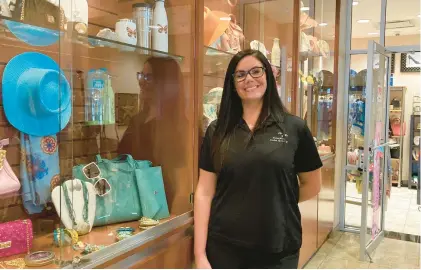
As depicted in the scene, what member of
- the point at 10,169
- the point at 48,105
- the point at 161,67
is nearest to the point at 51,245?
the point at 10,169

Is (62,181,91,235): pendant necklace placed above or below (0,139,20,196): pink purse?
below

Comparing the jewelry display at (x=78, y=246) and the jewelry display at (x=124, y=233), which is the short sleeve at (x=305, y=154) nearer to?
the jewelry display at (x=124, y=233)

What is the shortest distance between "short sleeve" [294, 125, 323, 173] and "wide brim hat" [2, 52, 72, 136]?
995mm

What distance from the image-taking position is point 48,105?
151cm

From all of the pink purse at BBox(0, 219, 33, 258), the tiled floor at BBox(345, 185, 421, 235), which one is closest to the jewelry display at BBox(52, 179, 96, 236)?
the pink purse at BBox(0, 219, 33, 258)

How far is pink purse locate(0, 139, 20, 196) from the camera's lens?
140 centimetres

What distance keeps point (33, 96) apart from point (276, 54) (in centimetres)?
198

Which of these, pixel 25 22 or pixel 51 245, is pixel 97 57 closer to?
pixel 25 22

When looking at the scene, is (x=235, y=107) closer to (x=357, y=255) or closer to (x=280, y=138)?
(x=280, y=138)

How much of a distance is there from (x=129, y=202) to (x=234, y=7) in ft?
5.53

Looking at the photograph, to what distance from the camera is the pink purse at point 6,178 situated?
1.40 meters

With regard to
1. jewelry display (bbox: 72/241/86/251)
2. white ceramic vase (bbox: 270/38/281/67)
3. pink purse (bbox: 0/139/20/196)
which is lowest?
jewelry display (bbox: 72/241/86/251)

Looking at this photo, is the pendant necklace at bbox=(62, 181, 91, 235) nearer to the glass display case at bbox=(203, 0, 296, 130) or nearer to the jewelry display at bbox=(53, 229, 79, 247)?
the jewelry display at bbox=(53, 229, 79, 247)

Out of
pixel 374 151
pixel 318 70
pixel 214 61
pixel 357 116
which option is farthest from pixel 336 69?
pixel 214 61
